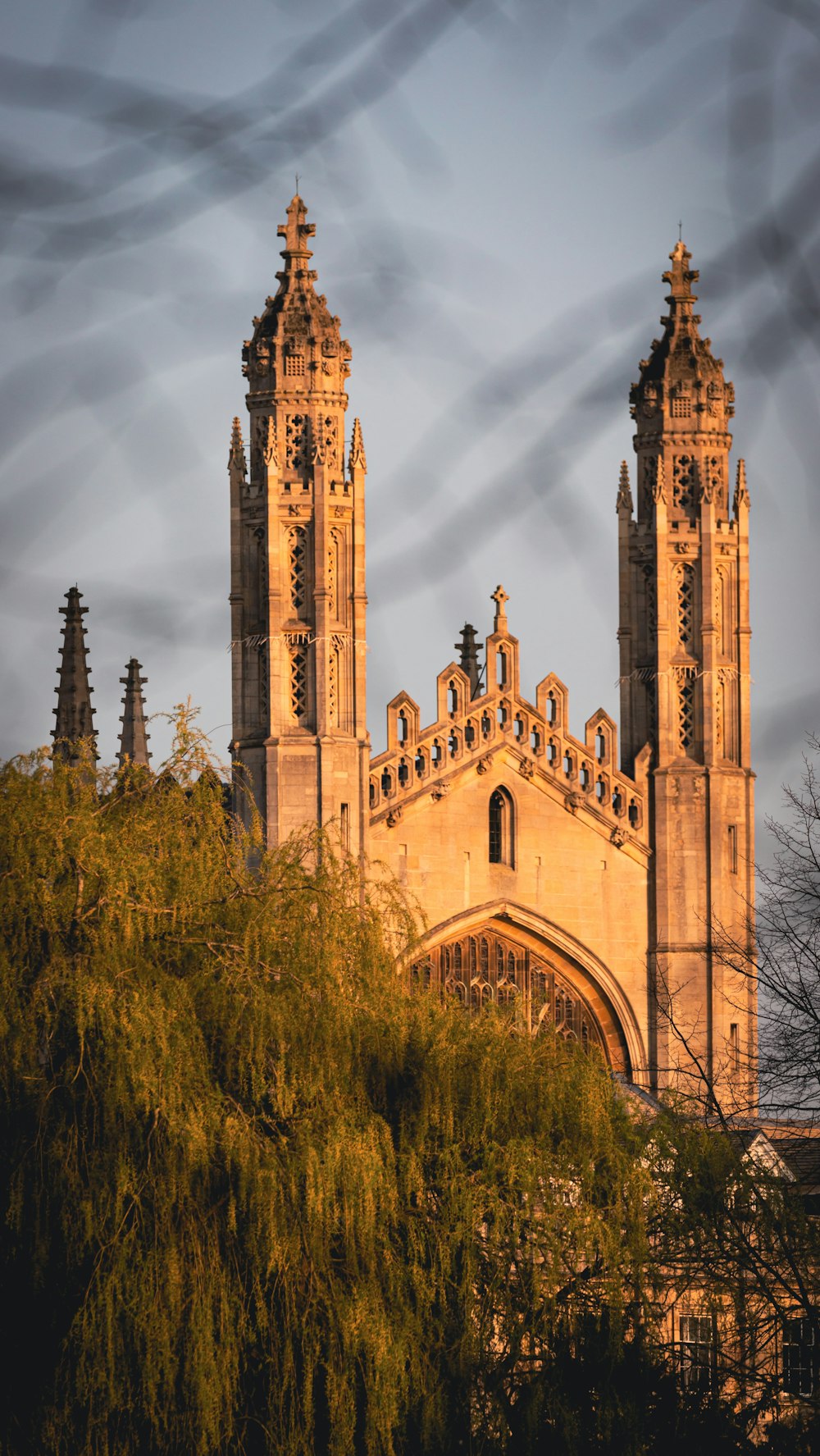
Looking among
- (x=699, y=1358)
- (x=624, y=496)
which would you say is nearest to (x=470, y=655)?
(x=624, y=496)

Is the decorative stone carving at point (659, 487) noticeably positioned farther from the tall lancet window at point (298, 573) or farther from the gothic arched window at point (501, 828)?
the tall lancet window at point (298, 573)

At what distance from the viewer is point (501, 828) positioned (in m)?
56.9

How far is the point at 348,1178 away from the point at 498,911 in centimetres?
2733

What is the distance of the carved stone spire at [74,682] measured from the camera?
57750 millimetres

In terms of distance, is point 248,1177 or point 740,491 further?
point 740,491

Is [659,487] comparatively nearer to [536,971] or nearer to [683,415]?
[683,415]

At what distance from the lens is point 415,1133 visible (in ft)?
101

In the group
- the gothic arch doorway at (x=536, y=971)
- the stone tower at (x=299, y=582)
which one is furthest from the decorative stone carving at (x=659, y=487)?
the gothic arch doorway at (x=536, y=971)

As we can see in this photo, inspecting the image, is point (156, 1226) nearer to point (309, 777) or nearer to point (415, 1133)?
point (415, 1133)

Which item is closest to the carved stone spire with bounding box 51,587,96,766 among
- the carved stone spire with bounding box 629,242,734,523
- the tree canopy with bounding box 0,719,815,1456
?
the carved stone spire with bounding box 629,242,734,523

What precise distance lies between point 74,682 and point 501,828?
8795 mm

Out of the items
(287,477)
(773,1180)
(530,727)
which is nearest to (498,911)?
(530,727)

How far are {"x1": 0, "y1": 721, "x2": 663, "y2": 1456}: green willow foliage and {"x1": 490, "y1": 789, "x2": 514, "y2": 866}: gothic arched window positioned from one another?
24.4 meters

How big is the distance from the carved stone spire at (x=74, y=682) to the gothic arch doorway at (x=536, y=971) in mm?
8232
